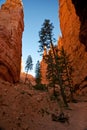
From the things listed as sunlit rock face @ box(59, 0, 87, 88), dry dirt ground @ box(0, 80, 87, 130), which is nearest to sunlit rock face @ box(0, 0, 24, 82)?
dry dirt ground @ box(0, 80, 87, 130)

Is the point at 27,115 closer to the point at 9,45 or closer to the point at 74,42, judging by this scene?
the point at 9,45

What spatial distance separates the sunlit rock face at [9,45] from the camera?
3544 cm

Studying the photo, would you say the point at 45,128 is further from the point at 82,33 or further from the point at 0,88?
the point at 82,33

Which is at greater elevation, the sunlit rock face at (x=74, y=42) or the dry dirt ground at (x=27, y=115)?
the sunlit rock face at (x=74, y=42)

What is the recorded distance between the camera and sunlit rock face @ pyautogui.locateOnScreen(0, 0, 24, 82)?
35.4m

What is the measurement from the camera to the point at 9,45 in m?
39.3

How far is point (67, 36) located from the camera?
6019 centimetres

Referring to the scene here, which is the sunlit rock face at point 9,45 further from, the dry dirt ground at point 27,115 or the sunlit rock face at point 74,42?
the sunlit rock face at point 74,42

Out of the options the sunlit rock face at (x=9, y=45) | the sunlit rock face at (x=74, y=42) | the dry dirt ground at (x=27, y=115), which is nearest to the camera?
the dry dirt ground at (x=27, y=115)

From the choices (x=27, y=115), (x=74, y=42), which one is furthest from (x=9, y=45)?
(x=27, y=115)

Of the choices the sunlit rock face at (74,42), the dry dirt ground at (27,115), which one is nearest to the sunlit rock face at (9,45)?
the dry dirt ground at (27,115)

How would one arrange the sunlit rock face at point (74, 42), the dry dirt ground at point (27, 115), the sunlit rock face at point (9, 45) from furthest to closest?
the sunlit rock face at point (74, 42)
the sunlit rock face at point (9, 45)
the dry dirt ground at point (27, 115)

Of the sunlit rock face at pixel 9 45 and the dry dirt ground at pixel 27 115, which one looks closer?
the dry dirt ground at pixel 27 115

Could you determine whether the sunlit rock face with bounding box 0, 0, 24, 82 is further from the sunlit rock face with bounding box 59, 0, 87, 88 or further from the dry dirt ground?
the sunlit rock face with bounding box 59, 0, 87, 88
